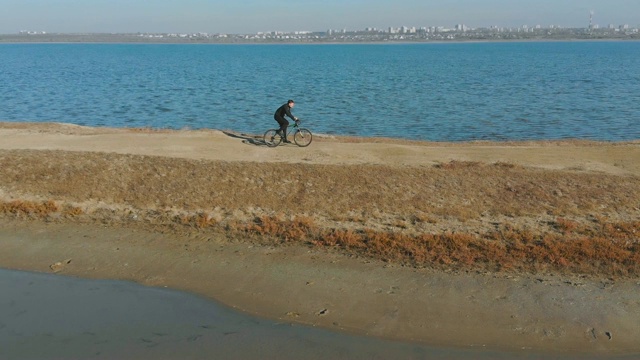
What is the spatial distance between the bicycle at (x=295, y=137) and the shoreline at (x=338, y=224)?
71cm

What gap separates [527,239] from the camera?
15219mm

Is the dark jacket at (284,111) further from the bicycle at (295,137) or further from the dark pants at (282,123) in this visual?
the bicycle at (295,137)

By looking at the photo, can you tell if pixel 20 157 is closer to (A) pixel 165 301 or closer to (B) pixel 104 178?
(B) pixel 104 178

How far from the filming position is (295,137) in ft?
83.1

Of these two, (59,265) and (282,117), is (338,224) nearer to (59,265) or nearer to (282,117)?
(59,265)

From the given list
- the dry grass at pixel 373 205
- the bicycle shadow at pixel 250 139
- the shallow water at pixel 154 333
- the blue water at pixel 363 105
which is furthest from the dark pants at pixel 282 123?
the shallow water at pixel 154 333

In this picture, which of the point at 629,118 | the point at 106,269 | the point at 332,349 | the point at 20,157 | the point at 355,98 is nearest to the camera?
the point at 332,349

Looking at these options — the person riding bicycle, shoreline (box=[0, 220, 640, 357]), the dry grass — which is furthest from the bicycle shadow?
shoreline (box=[0, 220, 640, 357])

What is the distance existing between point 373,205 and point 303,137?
8.43 m

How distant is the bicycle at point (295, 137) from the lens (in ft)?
82.5

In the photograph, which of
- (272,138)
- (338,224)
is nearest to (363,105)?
(272,138)

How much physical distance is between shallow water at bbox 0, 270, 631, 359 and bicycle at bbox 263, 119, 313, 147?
12.6 metres

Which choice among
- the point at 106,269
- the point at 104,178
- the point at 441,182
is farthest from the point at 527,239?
the point at 104,178

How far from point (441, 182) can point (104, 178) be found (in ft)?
34.1
